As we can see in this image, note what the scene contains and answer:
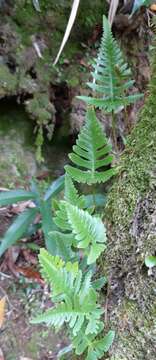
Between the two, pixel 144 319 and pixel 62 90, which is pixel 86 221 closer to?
pixel 144 319

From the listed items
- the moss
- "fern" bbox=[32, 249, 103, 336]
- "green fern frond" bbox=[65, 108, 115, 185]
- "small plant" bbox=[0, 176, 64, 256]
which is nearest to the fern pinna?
"fern" bbox=[32, 249, 103, 336]

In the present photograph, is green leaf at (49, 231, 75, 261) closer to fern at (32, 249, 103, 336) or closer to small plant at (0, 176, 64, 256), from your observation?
fern at (32, 249, 103, 336)

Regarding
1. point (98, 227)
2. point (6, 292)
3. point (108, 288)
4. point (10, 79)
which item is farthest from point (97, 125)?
point (10, 79)

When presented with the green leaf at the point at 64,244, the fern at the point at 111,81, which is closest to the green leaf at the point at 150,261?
the green leaf at the point at 64,244

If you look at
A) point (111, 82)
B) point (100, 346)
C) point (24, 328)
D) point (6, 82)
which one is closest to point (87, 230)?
point (100, 346)

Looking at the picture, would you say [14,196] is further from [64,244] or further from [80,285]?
[80,285]

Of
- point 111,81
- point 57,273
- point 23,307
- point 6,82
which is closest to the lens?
point 57,273

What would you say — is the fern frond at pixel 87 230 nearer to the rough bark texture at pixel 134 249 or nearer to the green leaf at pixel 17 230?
the rough bark texture at pixel 134 249
